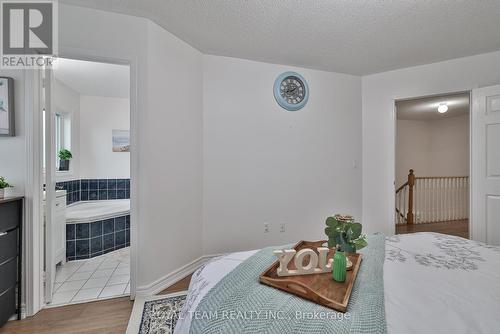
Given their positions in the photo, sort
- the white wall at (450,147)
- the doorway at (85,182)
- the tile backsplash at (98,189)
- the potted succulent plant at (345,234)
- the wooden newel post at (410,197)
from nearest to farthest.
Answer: the potted succulent plant at (345,234) < the doorway at (85,182) < the tile backsplash at (98,189) < the wooden newel post at (410,197) < the white wall at (450,147)

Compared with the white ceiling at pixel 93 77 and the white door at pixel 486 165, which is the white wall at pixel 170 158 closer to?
the white ceiling at pixel 93 77

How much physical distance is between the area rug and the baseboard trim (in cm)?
5

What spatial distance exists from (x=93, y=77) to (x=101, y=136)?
1.19 meters

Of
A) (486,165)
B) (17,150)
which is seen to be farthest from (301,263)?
(486,165)

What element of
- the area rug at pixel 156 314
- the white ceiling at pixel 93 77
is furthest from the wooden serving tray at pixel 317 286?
the white ceiling at pixel 93 77

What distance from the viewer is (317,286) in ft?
3.08

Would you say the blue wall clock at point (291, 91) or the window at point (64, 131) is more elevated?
the blue wall clock at point (291, 91)

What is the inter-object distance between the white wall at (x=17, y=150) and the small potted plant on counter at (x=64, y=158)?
191cm

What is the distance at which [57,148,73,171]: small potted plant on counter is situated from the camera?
3.52 m

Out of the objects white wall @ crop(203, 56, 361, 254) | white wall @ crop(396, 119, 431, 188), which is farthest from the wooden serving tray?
white wall @ crop(396, 119, 431, 188)

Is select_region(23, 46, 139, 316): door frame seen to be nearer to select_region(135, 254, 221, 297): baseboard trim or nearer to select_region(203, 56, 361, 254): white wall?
select_region(135, 254, 221, 297): baseboard trim

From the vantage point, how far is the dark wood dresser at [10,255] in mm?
1641

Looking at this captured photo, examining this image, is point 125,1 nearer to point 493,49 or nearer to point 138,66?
point 138,66

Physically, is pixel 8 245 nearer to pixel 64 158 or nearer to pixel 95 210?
pixel 95 210
